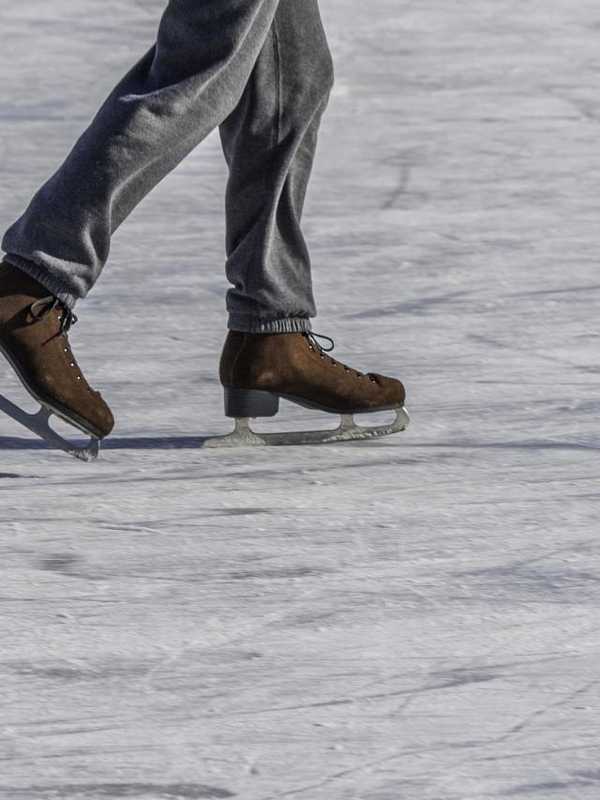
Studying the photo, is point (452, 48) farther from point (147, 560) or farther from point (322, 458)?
point (147, 560)

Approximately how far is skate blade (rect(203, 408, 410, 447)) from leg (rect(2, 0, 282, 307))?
36 cm

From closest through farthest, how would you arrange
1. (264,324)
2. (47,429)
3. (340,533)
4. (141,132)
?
(340,533) < (141,132) < (47,429) < (264,324)

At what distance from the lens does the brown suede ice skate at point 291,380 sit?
310 cm

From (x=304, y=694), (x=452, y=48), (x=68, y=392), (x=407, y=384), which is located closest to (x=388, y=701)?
(x=304, y=694)

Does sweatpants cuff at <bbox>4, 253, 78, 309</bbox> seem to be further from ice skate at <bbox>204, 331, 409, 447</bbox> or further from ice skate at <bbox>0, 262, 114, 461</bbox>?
ice skate at <bbox>204, 331, 409, 447</bbox>

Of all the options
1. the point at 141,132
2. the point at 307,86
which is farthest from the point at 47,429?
the point at 307,86

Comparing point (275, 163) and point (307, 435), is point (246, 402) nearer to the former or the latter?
point (307, 435)

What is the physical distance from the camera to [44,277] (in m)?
2.89

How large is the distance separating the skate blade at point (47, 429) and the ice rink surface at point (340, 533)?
26mm

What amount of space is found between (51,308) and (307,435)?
1.56 feet

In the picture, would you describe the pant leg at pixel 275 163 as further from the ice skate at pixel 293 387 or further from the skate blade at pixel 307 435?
the skate blade at pixel 307 435

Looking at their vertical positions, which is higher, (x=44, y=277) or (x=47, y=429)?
(x=44, y=277)

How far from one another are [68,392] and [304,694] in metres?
0.92

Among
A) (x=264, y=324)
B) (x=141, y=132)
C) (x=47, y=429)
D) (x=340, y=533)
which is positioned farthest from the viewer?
(x=264, y=324)
